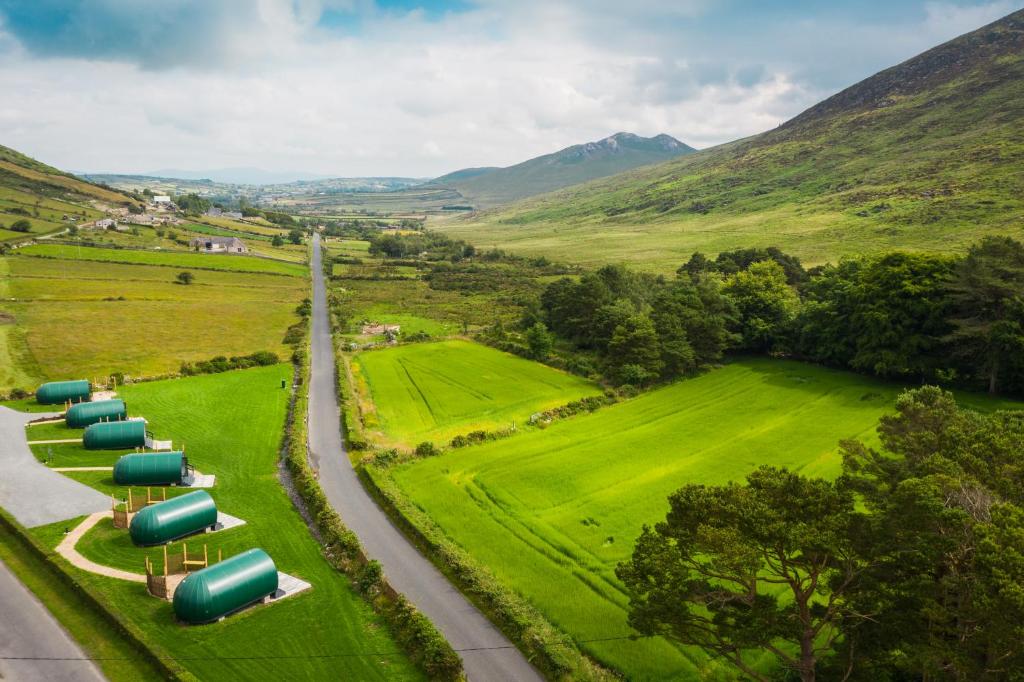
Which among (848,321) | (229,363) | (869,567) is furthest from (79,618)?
(848,321)

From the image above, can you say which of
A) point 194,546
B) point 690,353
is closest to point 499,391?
point 690,353

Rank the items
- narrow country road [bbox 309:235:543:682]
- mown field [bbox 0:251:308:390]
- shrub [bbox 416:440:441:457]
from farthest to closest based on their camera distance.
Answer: mown field [bbox 0:251:308:390] → shrub [bbox 416:440:441:457] → narrow country road [bbox 309:235:543:682]

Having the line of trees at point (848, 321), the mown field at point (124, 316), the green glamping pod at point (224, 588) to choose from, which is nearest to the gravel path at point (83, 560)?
the green glamping pod at point (224, 588)

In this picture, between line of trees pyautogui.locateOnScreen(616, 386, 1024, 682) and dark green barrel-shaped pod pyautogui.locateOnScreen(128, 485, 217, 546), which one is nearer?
line of trees pyautogui.locateOnScreen(616, 386, 1024, 682)

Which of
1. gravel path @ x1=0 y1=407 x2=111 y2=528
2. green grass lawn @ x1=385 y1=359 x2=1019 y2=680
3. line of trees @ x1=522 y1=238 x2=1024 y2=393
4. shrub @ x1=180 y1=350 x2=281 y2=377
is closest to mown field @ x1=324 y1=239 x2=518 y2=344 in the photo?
shrub @ x1=180 y1=350 x2=281 y2=377

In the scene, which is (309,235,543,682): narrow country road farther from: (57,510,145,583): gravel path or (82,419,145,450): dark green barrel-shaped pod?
(82,419,145,450): dark green barrel-shaped pod
